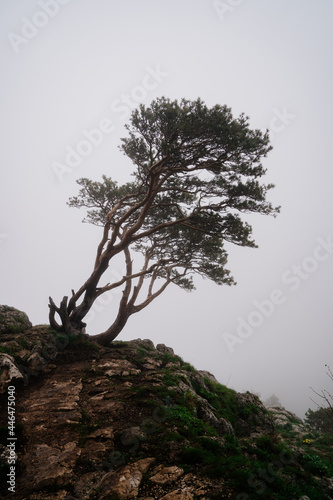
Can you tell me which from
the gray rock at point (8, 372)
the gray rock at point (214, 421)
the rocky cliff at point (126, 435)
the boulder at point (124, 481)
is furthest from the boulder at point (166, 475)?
the gray rock at point (8, 372)

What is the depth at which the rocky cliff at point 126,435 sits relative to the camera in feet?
14.8

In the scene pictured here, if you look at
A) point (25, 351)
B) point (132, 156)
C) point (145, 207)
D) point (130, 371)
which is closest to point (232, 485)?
point (130, 371)

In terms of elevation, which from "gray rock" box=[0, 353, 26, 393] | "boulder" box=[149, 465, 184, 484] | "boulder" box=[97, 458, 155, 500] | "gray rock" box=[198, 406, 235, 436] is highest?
"gray rock" box=[198, 406, 235, 436]

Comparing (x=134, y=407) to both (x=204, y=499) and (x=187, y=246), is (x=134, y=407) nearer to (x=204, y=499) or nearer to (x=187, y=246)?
(x=204, y=499)

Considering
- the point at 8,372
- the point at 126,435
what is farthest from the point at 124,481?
the point at 8,372

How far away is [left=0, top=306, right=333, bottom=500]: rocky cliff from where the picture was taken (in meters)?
4.52

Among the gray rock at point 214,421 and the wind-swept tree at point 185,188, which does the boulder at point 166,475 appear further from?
the wind-swept tree at point 185,188

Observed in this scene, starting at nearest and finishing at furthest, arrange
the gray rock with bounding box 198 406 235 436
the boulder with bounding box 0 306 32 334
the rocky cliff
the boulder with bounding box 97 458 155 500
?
the boulder with bounding box 97 458 155 500
the rocky cliff
the gray rock with bounding box 198 406 235 436
the boulder with bounding box 0 306 32 334

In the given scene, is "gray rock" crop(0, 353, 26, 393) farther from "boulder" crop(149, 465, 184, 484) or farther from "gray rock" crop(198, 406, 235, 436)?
"gray rock" crop(198, 406, 235, 436)

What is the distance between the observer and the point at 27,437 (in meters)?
5.77

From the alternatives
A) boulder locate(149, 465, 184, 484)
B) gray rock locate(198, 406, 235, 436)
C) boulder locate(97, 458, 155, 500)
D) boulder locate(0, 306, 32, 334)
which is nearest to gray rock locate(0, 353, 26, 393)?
boulder locate(0, 306, 32, 334)

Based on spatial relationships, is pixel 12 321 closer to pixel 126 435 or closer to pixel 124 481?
pixel 126 435

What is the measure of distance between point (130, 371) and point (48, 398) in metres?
3.26

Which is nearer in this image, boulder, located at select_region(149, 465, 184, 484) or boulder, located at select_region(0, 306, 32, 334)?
boulder, located at select_region(149, 465, 184, 484)
